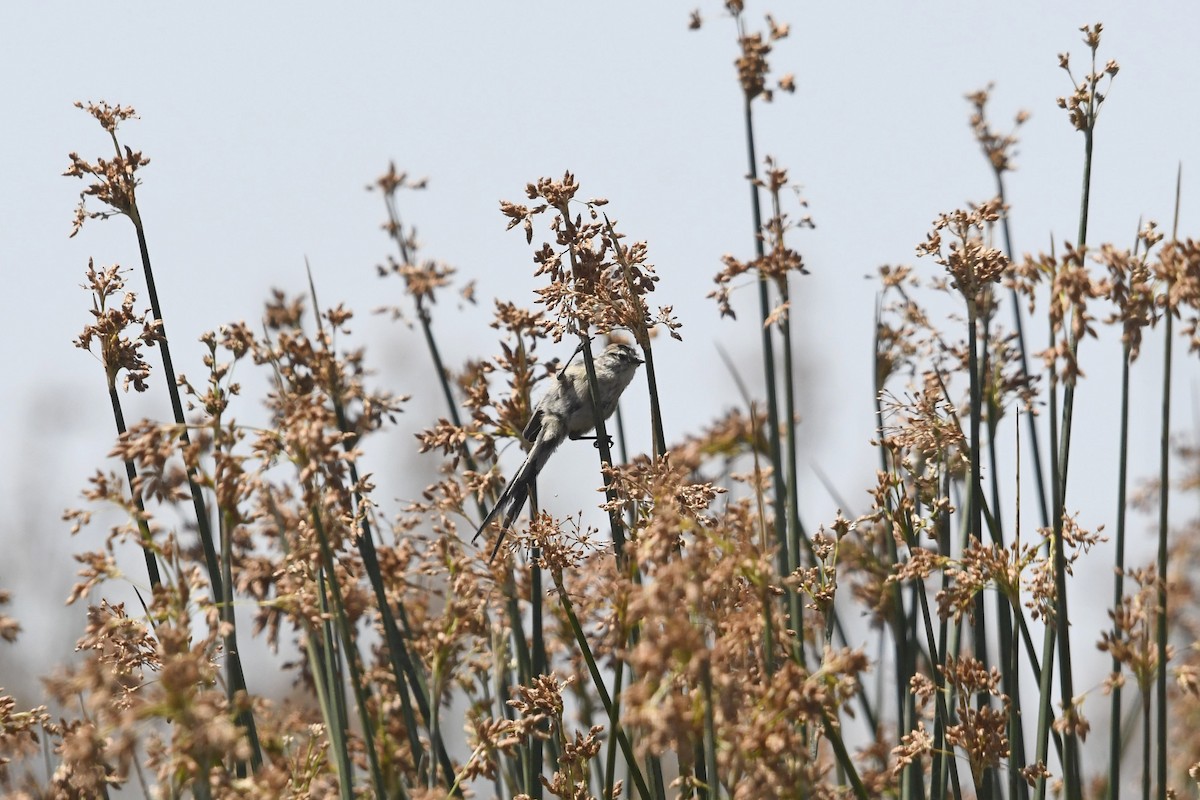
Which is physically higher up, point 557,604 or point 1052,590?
point 557,604

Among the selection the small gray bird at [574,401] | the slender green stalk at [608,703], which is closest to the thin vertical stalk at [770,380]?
the slender green stalk at [608,703]

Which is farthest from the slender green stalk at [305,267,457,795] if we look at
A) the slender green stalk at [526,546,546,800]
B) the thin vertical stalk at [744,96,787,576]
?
the thin vertical stalk at [744,96,787,576]

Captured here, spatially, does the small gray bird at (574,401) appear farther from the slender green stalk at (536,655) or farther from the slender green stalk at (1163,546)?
the slender green stalk at (1163,546)

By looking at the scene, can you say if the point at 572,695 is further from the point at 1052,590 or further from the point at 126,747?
the point at 126,747

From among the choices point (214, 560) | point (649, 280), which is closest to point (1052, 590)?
point (649, 280)

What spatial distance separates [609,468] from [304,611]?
0.80 meters

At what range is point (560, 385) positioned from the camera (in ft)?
16.2

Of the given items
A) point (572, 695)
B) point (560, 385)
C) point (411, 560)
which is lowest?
point (572, 695)

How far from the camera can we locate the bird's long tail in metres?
3.66

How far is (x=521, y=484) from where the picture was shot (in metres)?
4.20

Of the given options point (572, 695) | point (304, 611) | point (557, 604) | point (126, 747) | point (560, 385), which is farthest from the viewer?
point (560, 385)

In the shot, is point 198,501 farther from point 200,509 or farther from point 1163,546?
point 1163,546

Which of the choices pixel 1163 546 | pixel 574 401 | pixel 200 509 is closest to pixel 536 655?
pixel 200 509

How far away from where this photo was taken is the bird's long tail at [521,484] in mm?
3660
